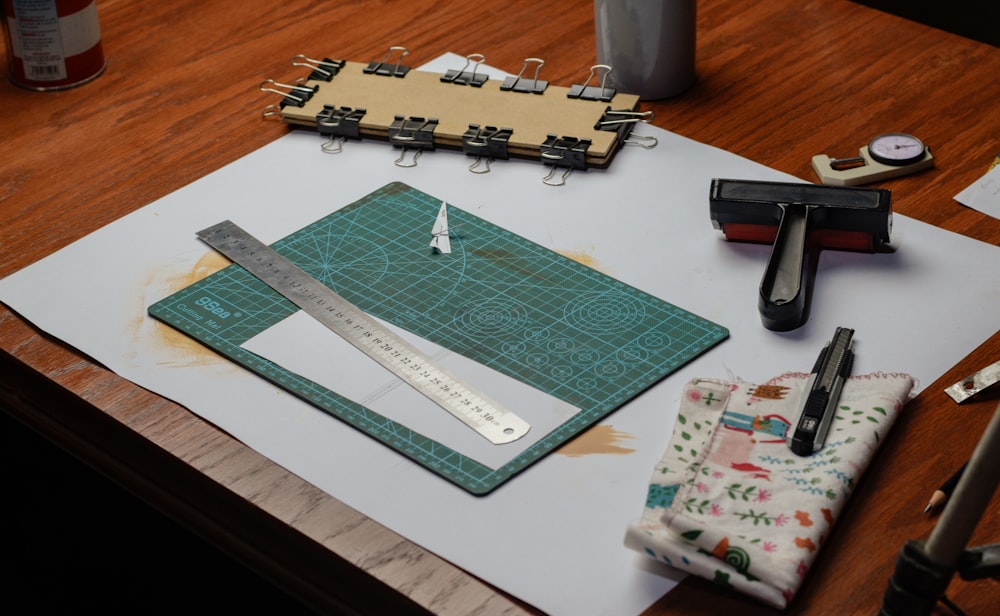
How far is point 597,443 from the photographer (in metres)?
0.90

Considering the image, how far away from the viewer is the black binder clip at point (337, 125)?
128 cm

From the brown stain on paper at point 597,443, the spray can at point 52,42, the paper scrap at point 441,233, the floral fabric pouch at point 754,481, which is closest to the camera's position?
the floral fabric pouch at point 754,481

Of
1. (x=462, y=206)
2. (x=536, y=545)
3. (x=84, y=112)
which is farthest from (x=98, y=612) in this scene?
(x=536, y=545)

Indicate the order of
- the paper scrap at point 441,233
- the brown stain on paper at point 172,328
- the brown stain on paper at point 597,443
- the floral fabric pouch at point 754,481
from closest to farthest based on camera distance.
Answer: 1. the floral fabric pouch at point 754,481
2. the brown stain on paper at point 597,443
3. the brown stain on paper at point 172,328
4. the paper scrap at point 441,233

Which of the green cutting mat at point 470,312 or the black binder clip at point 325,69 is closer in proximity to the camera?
the green cutting mat at point 470,312

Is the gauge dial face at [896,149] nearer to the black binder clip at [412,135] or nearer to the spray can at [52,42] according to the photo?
the black binder clip at [412,135]

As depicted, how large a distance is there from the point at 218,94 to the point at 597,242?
21.1 inches

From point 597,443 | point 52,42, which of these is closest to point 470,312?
point 597,443

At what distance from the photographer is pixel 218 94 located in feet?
4.57

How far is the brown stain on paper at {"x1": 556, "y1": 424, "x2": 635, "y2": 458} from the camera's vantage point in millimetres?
888

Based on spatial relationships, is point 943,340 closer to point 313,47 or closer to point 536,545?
point 536,545

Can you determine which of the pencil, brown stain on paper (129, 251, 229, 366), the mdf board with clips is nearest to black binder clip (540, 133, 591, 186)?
the mdf board with clips

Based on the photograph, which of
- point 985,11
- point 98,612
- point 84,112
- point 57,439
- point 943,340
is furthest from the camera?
point 985,11

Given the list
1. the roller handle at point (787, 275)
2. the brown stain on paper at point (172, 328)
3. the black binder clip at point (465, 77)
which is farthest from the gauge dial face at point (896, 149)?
the brown stain on paper at point (172, 328)
